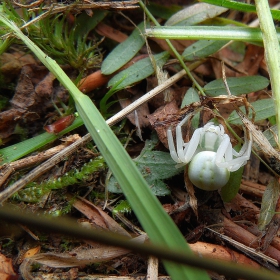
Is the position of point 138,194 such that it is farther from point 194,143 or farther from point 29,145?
point 29,145

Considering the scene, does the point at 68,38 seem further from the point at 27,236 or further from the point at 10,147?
the point at 27,236

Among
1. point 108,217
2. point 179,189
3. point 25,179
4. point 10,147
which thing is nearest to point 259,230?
point 179,189

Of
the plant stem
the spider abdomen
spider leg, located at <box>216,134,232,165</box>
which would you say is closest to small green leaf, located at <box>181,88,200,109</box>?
the plant stem

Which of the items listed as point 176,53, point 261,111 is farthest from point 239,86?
point 176,53

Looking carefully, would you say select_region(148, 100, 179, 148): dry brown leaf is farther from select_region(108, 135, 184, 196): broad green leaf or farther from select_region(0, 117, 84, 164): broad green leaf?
select_region(0, 117, 84, 164): broad green leaf

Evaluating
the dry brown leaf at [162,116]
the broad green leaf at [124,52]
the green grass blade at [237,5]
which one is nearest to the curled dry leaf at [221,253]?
the dry brown leaf at [162,116]

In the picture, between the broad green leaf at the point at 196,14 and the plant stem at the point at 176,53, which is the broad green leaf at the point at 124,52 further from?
the broad green leaf at the point at 196,14
